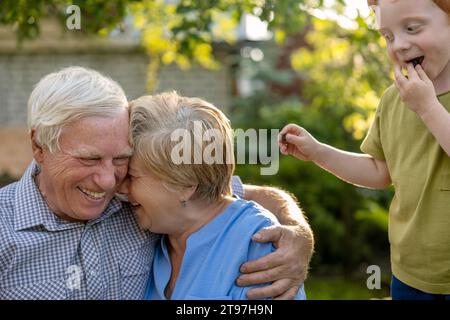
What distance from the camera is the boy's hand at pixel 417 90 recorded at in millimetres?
2422

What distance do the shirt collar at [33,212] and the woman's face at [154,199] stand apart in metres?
0.18

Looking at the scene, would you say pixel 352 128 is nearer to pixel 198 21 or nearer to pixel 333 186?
pixel 333 186

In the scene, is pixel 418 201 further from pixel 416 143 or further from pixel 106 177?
pixel 106 177

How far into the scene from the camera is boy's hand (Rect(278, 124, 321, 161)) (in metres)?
2.88

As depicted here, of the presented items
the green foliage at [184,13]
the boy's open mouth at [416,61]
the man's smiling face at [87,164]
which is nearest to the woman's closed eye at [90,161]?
the man's smiling face at [87,164]

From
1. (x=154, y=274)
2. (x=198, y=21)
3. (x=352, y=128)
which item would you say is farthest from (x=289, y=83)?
(x=154, y=274)

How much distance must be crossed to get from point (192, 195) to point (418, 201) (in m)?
0.80

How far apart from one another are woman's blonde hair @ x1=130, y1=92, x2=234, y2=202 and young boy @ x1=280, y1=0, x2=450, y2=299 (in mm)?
312

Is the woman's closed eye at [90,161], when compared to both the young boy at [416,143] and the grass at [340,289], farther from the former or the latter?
the grass at [340,289]

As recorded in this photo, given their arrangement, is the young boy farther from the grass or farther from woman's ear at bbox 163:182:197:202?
the grass

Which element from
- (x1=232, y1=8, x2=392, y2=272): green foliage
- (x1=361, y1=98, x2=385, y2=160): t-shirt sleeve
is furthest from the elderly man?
(x1=232, y1=8, x2=392, y2=272): green foliage

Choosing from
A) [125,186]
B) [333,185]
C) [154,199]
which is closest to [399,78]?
[154,199]

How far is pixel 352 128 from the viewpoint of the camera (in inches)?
329

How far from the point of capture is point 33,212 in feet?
8.80
